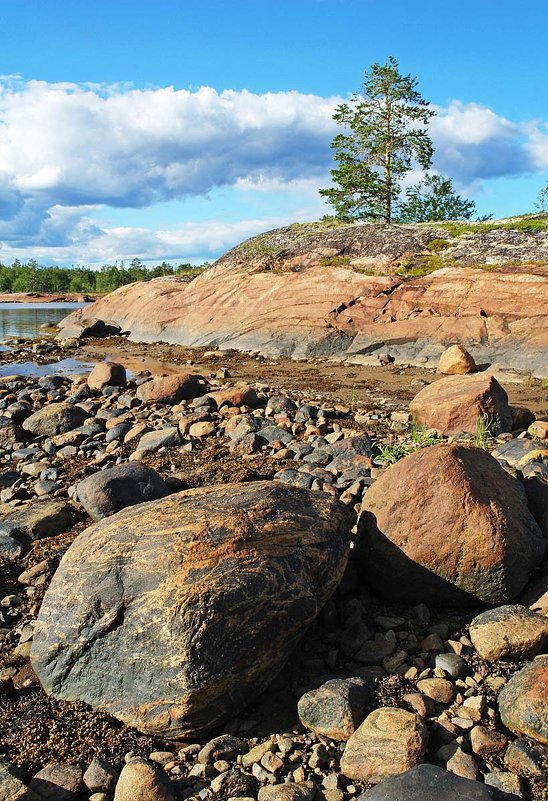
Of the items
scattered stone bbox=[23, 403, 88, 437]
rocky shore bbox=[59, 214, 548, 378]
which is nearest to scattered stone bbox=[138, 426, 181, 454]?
scattered stone bbox=[23, 403, 88, 437]

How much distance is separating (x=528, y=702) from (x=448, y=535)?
4.15 feet

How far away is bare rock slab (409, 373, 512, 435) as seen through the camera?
857 centimetres

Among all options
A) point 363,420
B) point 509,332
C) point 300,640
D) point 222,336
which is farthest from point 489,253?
point 300,640

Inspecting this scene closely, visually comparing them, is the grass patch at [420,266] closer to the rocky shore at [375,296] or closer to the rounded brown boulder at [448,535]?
the rocky shore at [375,296]

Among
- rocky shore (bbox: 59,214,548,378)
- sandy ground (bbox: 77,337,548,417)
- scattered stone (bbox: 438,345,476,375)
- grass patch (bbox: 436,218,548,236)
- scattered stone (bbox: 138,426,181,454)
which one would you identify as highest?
grass patch (bbox: 436,218,548,236)

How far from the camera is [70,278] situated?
11162 centimetres

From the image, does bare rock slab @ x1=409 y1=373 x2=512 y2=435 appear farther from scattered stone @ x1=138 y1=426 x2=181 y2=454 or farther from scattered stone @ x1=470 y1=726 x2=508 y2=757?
scattered stone @ x1=470 y1=726 x2=508 y2=757

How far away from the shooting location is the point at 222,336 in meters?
21.4

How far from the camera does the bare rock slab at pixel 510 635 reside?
3.85 m

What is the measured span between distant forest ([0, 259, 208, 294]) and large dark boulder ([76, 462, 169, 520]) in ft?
282

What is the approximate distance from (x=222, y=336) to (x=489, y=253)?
8530mm

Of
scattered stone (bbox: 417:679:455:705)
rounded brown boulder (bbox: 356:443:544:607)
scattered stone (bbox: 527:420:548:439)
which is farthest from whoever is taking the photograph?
scattered stone (bbox: 527:420:548:439)

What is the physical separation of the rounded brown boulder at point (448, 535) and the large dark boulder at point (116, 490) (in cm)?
229

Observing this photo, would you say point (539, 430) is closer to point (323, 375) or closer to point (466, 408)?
point (466, 408)
